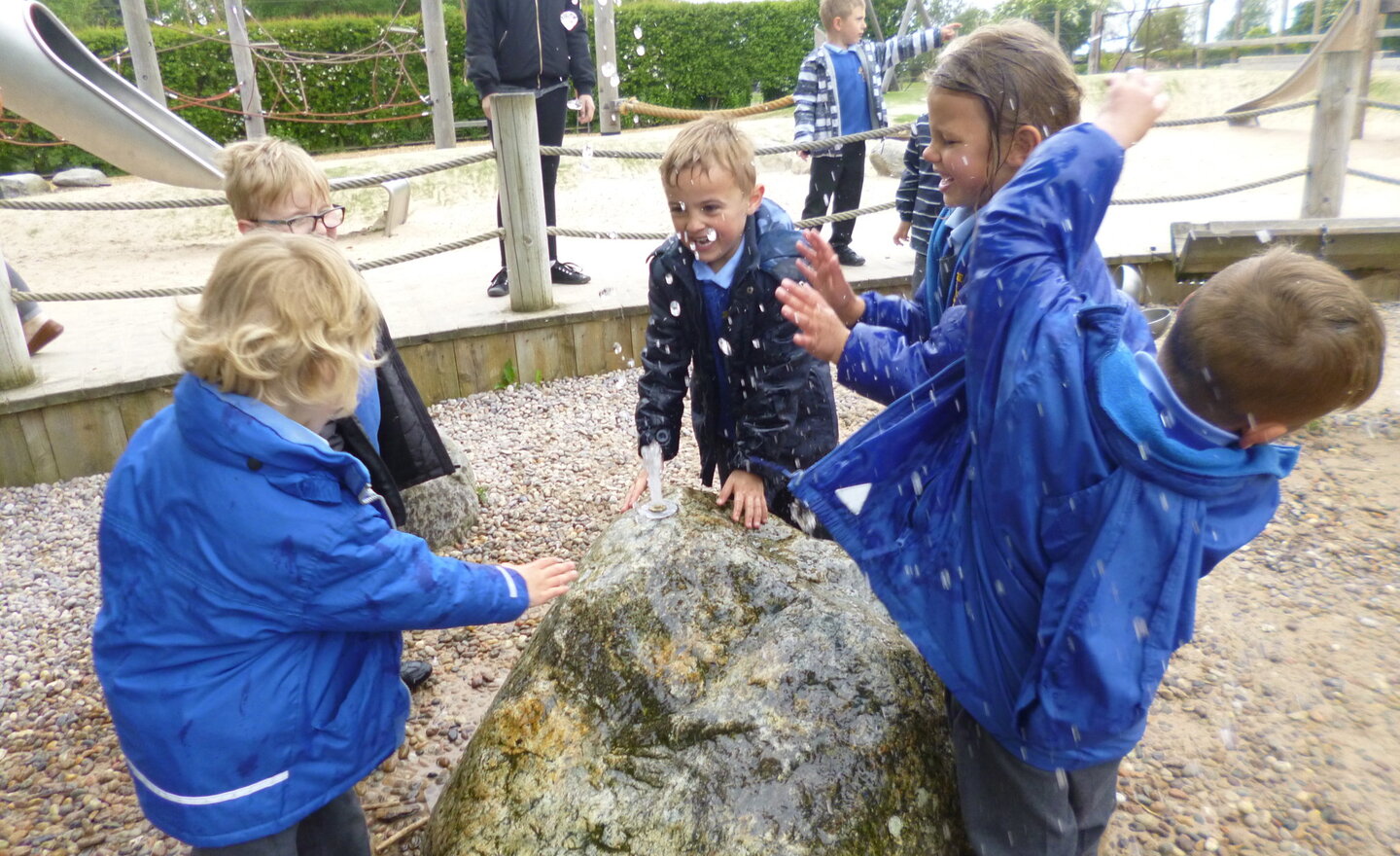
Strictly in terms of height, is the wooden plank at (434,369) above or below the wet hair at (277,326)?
below

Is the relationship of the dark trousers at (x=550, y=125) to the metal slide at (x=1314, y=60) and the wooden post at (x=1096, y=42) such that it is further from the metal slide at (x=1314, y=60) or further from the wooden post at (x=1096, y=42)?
the wooden post at (x=1096, y=42)

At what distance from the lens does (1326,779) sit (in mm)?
2445

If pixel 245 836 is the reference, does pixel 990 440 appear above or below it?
above

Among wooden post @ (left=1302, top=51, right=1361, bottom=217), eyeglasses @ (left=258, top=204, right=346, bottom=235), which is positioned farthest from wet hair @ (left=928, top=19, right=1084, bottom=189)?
wooden post @ (left=1302, top=51, right=1361, bottom=217)

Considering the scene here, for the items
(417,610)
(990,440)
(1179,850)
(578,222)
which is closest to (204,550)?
Result: (417,610)

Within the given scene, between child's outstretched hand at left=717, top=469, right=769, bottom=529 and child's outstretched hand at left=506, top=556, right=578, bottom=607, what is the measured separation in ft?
2.40

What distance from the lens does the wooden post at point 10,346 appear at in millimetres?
4262

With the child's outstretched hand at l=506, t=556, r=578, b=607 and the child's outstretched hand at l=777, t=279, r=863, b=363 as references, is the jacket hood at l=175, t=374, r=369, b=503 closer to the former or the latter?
the child's outstretched hand at l=506, t=556, r=578, b=607

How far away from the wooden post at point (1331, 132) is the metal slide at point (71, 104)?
718 centimetres

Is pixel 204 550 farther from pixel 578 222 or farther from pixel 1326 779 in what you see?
pixel 578 222

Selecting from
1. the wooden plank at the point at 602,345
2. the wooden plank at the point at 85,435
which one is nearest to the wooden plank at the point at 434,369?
the wooden plank at the point at 602,345

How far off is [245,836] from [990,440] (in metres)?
1.46

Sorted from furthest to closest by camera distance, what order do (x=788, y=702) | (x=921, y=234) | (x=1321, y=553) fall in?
(x=921, y=234) < (x=1321, y=553) < (x=788, y=702)

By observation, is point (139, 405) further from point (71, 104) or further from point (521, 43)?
point (521, 43)
